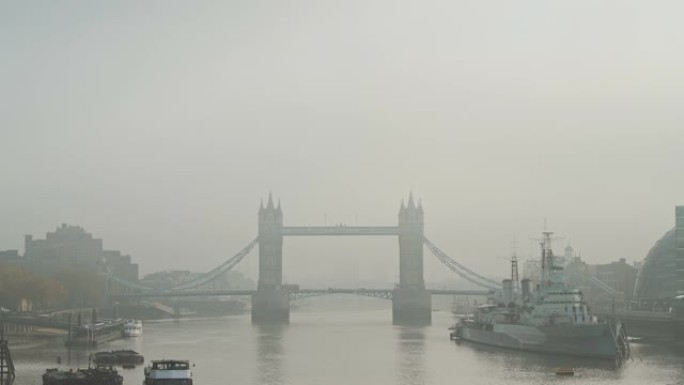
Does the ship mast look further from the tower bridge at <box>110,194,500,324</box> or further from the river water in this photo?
the tower bridge at <box>110,194,500,324</box>

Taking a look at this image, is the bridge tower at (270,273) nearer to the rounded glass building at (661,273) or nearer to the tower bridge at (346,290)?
the tower bridge at (346,290)

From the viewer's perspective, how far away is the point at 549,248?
319 feet

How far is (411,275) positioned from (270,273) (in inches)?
874

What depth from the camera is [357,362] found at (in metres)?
83.4

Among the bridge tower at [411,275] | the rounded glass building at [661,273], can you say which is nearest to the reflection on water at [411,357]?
the rounded glass building at [661,273]

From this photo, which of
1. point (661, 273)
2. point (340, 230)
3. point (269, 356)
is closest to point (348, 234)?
point (340, 230)

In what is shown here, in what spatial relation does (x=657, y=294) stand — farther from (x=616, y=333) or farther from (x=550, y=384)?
(x=550, y=384)

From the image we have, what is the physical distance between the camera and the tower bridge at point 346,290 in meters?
170

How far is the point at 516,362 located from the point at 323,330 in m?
57.6

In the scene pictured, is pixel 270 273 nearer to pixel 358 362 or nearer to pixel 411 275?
pixel 411 275

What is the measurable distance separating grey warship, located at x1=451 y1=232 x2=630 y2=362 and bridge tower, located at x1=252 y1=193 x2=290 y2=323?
64265 millimetres

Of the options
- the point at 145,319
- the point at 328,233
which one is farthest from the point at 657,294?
the point at 145,319

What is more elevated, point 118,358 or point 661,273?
point 661,273

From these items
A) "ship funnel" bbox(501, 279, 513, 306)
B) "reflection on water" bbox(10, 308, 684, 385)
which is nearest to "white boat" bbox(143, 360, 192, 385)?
"reflection on water" bbox(10, 308, 684, 385)
